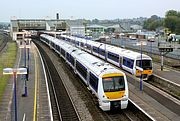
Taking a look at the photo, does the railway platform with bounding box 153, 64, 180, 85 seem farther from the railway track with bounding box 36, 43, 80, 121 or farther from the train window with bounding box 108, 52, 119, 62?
the railway track with bounding box 36, 43, 80, 121

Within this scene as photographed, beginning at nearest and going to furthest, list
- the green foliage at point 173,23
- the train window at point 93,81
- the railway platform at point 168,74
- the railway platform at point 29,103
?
the railway platform at point 29,103 < the train window at point 93,81 < the railway platform at point 168,74 < the green foliage at point 173,23

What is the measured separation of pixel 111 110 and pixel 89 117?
1785 millimetres

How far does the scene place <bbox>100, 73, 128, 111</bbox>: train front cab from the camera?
840 inches

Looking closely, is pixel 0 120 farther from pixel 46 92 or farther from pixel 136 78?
pixel 136 78

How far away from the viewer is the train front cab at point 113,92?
21.3 m

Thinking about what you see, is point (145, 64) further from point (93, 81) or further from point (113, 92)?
point (113, 92)

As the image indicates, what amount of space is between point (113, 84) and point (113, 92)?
1.86 feet

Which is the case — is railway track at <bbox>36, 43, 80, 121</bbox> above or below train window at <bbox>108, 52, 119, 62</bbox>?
below

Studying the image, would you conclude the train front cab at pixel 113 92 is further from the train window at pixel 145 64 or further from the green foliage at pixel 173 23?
the green foliage at pixel 173 23

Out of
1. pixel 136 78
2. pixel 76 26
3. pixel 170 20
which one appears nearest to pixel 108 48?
pixel 136 78

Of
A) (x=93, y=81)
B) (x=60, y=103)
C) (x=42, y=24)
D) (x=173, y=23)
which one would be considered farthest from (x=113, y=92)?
(x=42, y=24)

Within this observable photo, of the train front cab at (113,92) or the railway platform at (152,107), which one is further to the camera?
the train front cab at (113,92)

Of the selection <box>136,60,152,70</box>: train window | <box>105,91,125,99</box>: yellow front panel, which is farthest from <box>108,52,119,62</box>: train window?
<box>105,91,125,99</box>: yellow front panel

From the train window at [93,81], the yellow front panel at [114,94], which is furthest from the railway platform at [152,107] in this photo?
the train window at [93,81]
